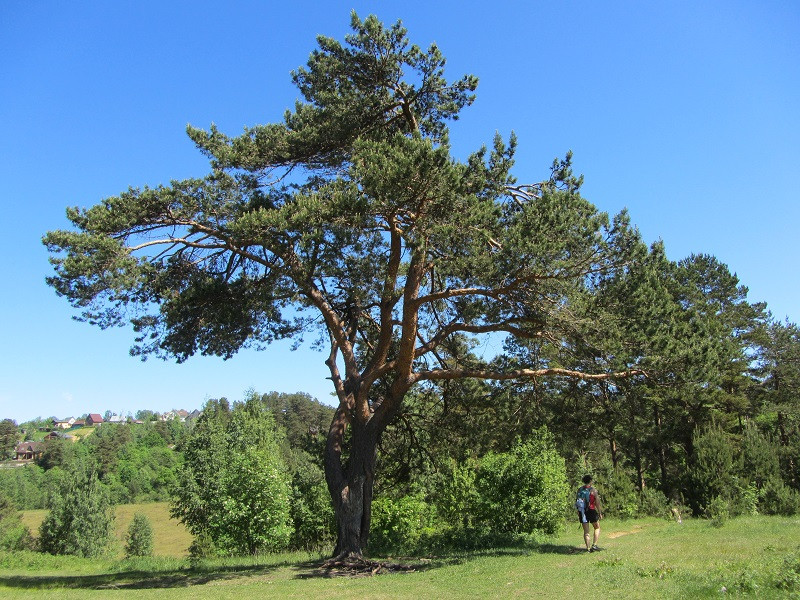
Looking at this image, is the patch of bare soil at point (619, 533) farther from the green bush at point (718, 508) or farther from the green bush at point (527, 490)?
the green bush at point (718, 508)

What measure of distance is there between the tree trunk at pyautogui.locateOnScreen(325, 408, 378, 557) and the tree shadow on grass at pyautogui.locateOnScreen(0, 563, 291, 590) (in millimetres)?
2169

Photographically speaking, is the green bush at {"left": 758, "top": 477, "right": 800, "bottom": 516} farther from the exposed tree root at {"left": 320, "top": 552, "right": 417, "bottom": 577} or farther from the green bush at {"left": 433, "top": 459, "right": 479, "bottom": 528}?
the exposed tree root at {"left": 320, "top": 552, "right": 417, "bottom": 577}

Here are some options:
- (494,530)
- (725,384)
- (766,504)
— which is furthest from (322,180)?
(725,384)

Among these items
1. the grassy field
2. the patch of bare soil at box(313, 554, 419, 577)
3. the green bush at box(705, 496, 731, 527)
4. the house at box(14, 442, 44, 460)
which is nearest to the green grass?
the grassy field

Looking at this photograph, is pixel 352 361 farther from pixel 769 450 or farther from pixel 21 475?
pixel 21 475

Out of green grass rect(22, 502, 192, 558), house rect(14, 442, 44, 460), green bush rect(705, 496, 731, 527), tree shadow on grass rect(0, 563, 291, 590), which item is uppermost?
house rect(14, 442, 44, 460)

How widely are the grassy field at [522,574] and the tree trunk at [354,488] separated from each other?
3.45 ft

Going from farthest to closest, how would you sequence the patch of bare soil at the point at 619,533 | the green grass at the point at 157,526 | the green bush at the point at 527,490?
the green grass at the point at 157,526, the green bush at the point at 527,490, the patch of bare soil at the point at 619,533

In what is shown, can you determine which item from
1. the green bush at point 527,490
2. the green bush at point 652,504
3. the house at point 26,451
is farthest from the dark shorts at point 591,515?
the house at point 26,451

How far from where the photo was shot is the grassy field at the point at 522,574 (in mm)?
7438

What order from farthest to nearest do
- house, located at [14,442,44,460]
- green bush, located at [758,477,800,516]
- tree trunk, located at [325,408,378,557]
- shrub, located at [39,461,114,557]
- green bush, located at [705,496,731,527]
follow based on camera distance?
house, located at [14,442,44,460] < shrub, located at [39,461,114,557] < green bush, located at [758,477,800,516] < green bush, located at [705,496,731,527] < tree trunk, located at [325,408,378,557]

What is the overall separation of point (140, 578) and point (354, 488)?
5.81 metres

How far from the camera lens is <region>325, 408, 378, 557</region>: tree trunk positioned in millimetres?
13211

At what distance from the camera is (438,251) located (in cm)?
1154
